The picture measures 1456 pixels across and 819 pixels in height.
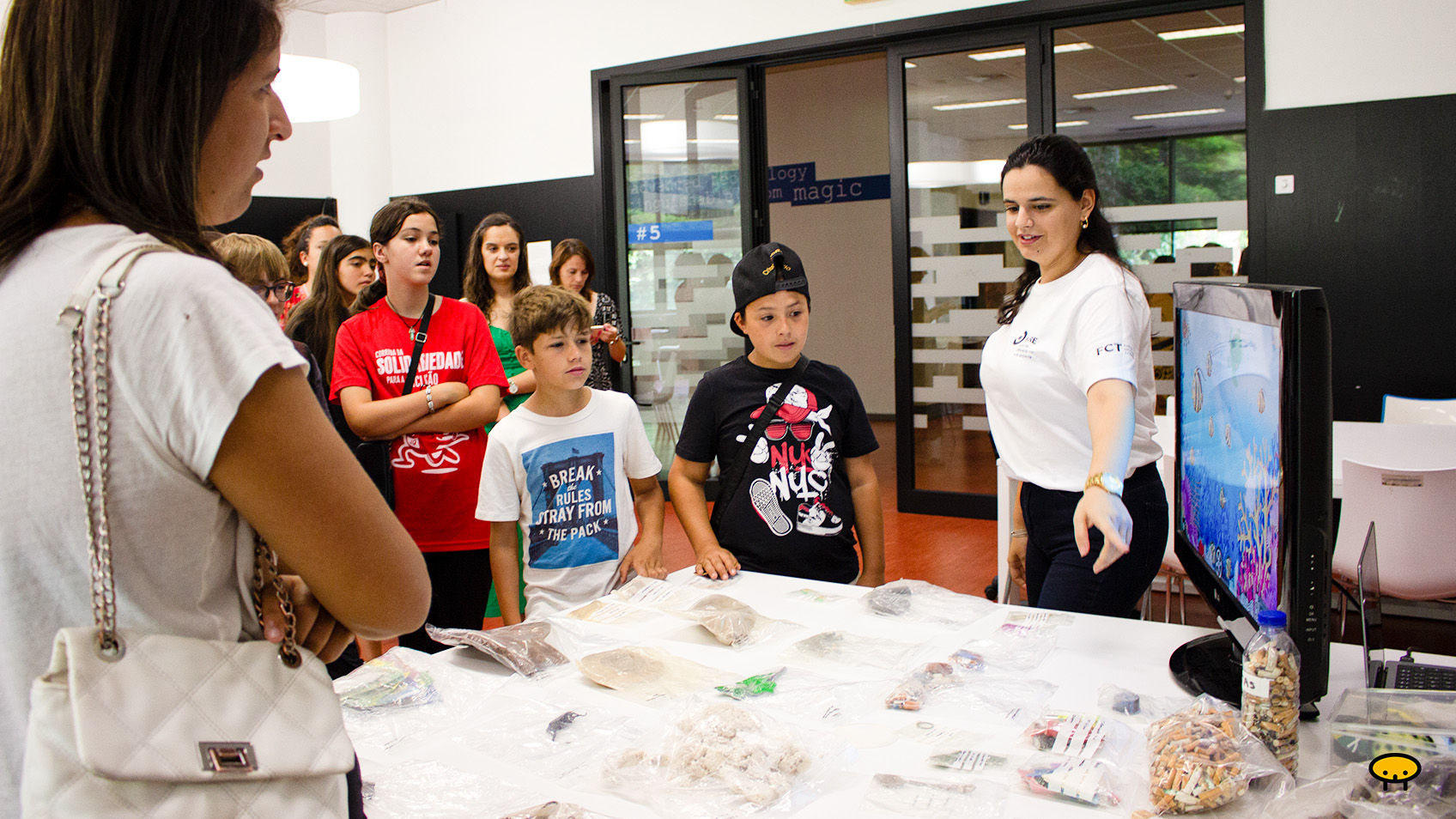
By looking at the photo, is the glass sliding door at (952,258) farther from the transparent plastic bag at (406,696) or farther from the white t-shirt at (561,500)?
the transparent plastic bag at (406,696)

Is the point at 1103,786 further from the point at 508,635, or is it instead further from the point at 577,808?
the point at 508,635

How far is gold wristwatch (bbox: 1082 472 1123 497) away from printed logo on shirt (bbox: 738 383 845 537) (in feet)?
2.45

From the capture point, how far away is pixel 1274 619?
44.4 inches

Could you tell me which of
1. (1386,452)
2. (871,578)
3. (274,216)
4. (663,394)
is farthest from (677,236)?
(871,578)

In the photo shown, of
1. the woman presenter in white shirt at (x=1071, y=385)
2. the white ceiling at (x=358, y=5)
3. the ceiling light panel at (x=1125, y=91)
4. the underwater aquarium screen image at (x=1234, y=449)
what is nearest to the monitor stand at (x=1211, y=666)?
the underwater aquarium screen image at (x=1234, y=449)

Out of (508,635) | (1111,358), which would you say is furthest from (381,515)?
(1111,358)

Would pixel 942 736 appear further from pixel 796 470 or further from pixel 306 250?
pixel 306 250

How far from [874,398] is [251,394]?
9686mm

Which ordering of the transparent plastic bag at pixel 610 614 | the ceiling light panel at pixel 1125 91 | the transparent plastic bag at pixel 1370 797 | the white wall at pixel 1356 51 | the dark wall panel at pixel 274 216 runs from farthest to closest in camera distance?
the ceiling light panel at pixel 1125 91 → the dark wall panel at pixel 274 216 → the white wall at pixel 1356 51 → the transparent plastic bag at pixel 610 614 → the transparent plastic bag at pixel 1370 797

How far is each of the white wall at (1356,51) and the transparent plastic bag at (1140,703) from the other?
14.0 ft

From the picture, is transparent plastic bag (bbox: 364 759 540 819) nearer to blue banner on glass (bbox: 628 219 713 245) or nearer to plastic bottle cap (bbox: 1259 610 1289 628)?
plastic bottle cap (bbox: 1259 610 1289 628)

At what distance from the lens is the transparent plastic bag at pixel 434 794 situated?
1134 mm

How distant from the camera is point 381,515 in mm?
760

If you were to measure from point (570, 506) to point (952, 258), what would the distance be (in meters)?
3.98
